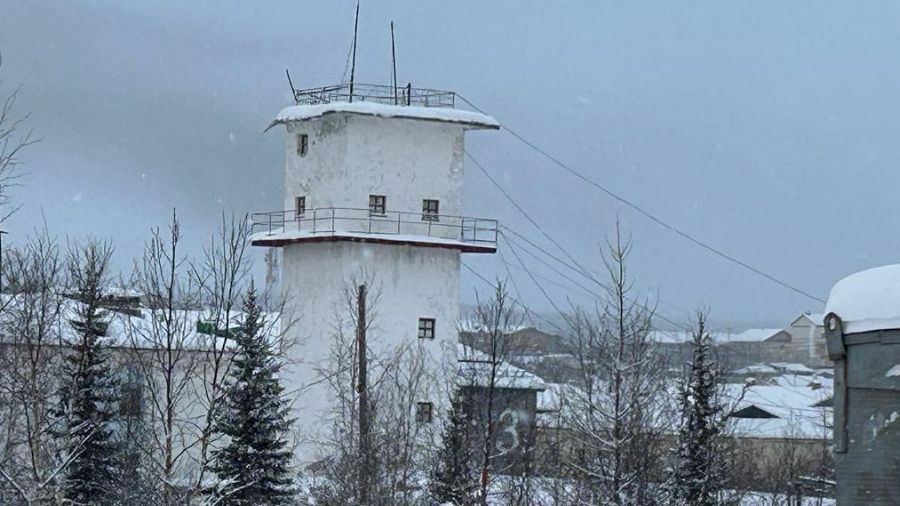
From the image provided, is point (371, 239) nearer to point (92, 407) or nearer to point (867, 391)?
point (92, 407)

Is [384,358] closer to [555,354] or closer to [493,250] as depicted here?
[493,250]

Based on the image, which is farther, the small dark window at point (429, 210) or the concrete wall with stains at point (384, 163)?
the small dark window at point (429, 210)

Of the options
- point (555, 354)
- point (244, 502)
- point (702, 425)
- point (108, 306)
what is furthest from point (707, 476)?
point (555, 354)

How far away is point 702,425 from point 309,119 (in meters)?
15.8

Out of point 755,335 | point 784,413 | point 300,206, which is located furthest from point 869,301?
point 755,335

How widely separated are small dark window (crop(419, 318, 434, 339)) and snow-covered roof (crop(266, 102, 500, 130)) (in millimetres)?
5675

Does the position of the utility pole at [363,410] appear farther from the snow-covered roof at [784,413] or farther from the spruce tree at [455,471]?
the snow-covered roof at [784,413]

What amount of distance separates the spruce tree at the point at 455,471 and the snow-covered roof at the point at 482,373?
2.61m

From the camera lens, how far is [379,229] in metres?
35.5

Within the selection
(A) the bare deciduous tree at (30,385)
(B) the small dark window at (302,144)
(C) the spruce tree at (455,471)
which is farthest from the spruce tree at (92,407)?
(B) the small dark window at (302,144)

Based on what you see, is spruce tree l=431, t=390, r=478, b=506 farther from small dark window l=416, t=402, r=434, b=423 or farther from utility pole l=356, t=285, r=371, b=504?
small dark window l=416, t=402, r=434, b=423

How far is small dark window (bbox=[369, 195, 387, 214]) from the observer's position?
35.6m

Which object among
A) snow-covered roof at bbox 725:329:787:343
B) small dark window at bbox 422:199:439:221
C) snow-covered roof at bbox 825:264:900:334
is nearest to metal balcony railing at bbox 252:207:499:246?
small dark window at bbox 422:199:439:221

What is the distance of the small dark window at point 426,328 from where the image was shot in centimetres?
3597
